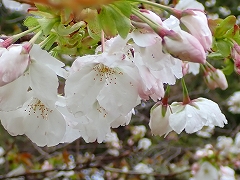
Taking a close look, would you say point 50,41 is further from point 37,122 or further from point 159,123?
point 159,123

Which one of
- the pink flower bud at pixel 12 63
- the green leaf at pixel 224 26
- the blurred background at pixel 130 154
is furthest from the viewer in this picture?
the blurred background at pixel 130 154

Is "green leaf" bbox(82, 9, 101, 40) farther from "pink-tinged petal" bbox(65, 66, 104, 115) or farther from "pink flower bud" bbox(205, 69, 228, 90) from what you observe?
"pink flower bud" bbox(205, 69, 228, 90)

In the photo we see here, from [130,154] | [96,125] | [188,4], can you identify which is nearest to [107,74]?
[96,125]

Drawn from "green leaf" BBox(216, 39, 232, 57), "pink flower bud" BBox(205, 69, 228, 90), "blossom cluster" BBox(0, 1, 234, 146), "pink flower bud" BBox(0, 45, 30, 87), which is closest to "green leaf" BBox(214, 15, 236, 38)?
"green leaf" BBox(216, 39, 232, 57)

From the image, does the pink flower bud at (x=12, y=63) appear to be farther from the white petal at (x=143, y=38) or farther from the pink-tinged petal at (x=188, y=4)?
the pink-tinged petal at (x=188, y=4)

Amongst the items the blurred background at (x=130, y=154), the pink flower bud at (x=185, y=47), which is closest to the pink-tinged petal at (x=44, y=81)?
the pink flower bud at (x=185, y=47)

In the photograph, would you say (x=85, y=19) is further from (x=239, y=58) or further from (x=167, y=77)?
(x=239, y=58)
